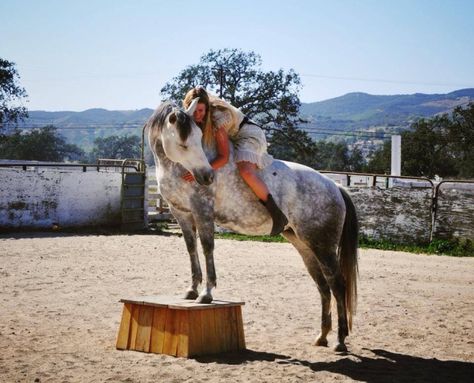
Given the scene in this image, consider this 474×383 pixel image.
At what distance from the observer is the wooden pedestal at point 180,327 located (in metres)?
5.00

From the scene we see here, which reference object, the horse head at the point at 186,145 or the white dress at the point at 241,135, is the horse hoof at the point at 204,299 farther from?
the white dress at the point at 241,135

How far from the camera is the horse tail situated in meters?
5.75

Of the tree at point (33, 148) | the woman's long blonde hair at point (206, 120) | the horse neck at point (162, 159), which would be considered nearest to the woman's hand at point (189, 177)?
the horse neck at point (162, 159)

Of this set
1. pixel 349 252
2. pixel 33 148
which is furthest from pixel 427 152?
pixel 33 148

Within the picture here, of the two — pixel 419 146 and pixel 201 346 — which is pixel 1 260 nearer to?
pixel 201 346

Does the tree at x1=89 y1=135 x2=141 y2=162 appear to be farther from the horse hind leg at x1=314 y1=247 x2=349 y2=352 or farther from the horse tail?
the horse hind leg at x1=314 y1=247 x2=349 y2=352

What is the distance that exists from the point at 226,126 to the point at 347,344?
241 centimetres

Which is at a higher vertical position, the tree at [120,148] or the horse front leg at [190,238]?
the tree at [120,148]

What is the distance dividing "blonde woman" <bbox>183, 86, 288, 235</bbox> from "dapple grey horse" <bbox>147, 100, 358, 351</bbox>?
0.08 meters

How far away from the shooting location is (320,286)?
230 inches

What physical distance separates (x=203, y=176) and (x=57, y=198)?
13.4 meters

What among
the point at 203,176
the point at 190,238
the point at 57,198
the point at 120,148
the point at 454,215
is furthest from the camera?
the point at 120,148

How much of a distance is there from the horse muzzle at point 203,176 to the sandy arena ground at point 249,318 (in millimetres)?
1442

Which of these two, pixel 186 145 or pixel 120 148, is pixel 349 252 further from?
pixel 120 148
